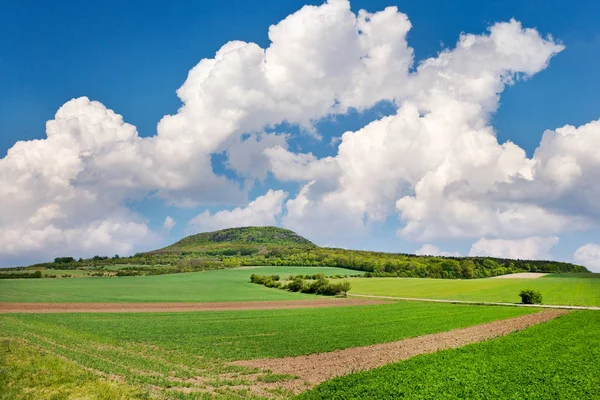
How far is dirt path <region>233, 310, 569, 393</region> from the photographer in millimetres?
25797

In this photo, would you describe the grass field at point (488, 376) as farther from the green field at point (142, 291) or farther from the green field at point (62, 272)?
the green field at point (62, 272)

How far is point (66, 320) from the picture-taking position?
4750 cm

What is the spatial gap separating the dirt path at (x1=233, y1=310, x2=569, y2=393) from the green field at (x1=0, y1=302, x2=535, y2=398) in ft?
5.17

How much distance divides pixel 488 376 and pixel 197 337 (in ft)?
85.1

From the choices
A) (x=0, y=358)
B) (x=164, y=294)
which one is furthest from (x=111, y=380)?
(x=164, y=294)

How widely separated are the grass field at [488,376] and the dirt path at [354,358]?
2445 millimetres

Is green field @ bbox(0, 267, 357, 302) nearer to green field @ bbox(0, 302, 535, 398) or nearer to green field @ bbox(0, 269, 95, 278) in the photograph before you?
green field @ bbox(0, 269, 95, 278)

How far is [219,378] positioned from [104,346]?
530 inches

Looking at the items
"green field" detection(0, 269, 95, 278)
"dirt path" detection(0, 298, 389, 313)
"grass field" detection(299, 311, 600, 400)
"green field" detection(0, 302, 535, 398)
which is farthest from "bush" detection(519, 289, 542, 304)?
"green field" detection(0, 269, 95, 278)

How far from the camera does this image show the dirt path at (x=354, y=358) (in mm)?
25797

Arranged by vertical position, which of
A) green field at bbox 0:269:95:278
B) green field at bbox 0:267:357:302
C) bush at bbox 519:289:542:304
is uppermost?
bush at bbox 519:289:542:304

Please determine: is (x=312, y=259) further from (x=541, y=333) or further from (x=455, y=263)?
(x=541, y=333)

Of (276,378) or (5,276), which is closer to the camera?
(276,378)

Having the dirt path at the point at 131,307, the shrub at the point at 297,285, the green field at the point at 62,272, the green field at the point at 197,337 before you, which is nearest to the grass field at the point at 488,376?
the green field at the point at 197,337
